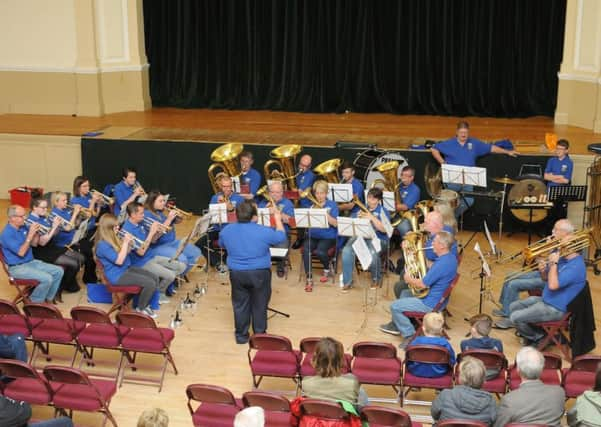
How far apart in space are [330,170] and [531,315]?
4144 millimetres

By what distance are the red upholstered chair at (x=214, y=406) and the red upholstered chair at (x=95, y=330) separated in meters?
1.65

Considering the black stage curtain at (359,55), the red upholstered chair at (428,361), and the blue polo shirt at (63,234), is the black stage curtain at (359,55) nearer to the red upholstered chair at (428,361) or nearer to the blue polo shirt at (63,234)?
the blue polo shirt at (63,234)

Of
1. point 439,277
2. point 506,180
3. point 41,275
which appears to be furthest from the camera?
point 506,180

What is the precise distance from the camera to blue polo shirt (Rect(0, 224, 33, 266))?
10.5 m

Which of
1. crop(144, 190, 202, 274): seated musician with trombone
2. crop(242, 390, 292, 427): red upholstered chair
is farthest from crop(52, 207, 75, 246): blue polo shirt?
crop(242, 390, 292, 427): red upholstered chair

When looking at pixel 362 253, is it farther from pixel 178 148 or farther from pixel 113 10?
pixel 113 10

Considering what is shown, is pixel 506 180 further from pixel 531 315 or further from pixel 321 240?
pixel 531 315

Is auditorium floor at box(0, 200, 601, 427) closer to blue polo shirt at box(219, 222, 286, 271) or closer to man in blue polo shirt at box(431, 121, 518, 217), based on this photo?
blue polo shirt at box(219, 222, 286, 271)

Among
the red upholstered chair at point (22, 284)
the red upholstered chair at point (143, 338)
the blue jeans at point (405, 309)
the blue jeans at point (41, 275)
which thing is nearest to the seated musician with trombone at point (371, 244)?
the blue jeans at point (405, 309)

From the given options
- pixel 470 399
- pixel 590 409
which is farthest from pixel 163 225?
pixel 590 409

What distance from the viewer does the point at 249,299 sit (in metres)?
9.76

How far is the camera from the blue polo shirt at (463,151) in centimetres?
1319

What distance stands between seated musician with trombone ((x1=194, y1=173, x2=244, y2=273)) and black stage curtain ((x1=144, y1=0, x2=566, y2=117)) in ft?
22.7

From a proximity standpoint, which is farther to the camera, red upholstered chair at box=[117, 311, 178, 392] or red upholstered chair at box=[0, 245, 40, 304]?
red upholstered chair at box=[0, 245, 40, 304]
